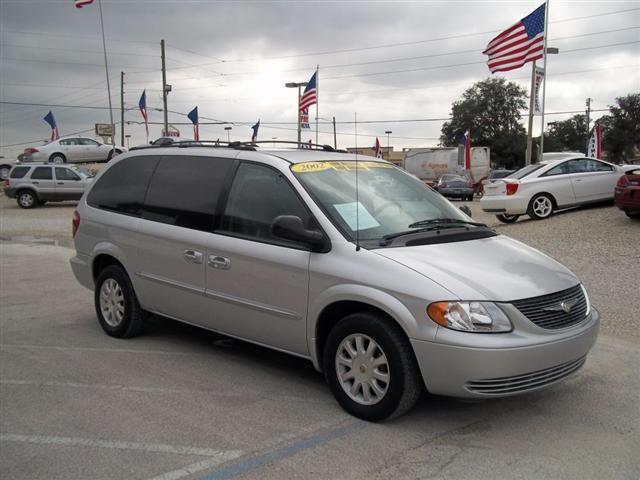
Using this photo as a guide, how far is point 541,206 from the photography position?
14.3m

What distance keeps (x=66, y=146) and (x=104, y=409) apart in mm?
28812

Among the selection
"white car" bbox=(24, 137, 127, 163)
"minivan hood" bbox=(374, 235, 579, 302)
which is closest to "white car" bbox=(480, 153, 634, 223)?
"minivan hood" bbox=(374, 235, 579, 302)

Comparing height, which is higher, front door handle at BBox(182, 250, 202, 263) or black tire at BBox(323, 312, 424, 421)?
front door handle at BBox(182, 250, 202, 263)

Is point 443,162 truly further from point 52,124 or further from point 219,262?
point 219,262

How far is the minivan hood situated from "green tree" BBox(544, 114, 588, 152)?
86.7m

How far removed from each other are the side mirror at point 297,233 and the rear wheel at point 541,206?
11224 mm

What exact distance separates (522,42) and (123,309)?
16.4 m

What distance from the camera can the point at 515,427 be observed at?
154 inches

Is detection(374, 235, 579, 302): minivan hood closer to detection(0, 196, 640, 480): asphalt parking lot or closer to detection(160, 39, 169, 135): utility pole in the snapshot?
detection(0, 196, 640, 480): asphalt parking lot

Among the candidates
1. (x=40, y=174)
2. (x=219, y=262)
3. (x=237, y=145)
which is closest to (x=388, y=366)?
(x=219, y=262)

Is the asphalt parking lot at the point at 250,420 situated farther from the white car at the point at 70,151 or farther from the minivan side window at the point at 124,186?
the white car at the point at 70,151

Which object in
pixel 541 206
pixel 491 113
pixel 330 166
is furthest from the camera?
pixel 491 113

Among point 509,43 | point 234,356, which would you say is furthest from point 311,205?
point 509,43

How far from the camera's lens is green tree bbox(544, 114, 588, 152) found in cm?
8644
